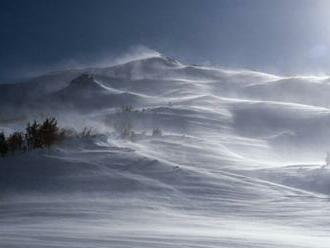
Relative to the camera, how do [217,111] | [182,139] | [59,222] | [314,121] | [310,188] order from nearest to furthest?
[59,222]
[310,188]
[182,139]
[314,121]
[217,111]

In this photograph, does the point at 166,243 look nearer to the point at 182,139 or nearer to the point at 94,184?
the point at 94,184

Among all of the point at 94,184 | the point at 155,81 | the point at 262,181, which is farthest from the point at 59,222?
the point at 155,81

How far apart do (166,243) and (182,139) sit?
8.71 metres

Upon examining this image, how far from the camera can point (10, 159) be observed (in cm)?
1007

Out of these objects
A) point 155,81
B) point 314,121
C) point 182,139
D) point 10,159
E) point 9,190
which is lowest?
point 9,190

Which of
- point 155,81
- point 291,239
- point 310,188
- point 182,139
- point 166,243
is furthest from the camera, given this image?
point 155,81

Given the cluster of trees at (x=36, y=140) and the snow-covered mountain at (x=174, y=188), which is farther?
the cluster of trees at (x=36, y=140)

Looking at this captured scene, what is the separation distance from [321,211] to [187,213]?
178 centimetres

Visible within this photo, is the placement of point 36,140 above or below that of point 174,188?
above

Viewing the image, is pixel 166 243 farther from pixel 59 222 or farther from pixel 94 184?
pixel 94 184

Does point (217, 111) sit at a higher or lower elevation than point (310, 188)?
higher

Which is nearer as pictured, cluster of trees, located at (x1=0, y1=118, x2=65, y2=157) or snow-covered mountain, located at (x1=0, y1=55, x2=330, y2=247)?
snow-covered mountain, located at (x1=0, y1=55, x2=330, y2=247)

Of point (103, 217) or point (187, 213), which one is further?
point (187, 213)

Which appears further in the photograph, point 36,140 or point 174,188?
point 36,140
